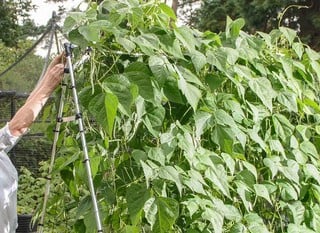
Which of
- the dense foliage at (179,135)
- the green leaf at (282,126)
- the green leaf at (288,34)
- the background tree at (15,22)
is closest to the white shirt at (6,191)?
the dense foliage at (179,135)

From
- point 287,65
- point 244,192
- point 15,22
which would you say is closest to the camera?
point 244,192

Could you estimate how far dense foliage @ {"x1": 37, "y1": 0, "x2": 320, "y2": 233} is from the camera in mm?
1353

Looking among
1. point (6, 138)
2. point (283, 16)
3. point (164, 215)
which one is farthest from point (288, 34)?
point (283, 16)

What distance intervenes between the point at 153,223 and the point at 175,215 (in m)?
0.06

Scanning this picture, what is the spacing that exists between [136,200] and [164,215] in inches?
2.9

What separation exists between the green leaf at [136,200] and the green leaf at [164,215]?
0.11 feet

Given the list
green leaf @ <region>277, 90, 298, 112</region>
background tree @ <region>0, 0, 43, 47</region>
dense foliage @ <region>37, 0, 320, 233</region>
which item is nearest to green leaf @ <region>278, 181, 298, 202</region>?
dense foliage @ <region>37, 0, 320, 233</region>

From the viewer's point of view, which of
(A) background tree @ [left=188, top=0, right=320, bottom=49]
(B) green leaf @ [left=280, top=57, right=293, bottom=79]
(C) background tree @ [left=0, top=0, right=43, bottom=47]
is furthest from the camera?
(C) background tree @ [left=0, top=0, right=43, bottom=47]

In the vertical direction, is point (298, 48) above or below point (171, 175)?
above

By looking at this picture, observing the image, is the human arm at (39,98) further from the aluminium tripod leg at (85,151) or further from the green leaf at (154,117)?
the green leaf at (154,117)

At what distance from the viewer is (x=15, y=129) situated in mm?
1482

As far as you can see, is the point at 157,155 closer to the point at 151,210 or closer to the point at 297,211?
the point at 151,210

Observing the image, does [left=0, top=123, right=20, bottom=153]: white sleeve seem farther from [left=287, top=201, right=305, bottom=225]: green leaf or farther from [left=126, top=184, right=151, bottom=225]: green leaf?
[left=287, top=201, right=305, bottom=225]: green leaf

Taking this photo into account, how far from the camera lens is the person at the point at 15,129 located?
145 cm
